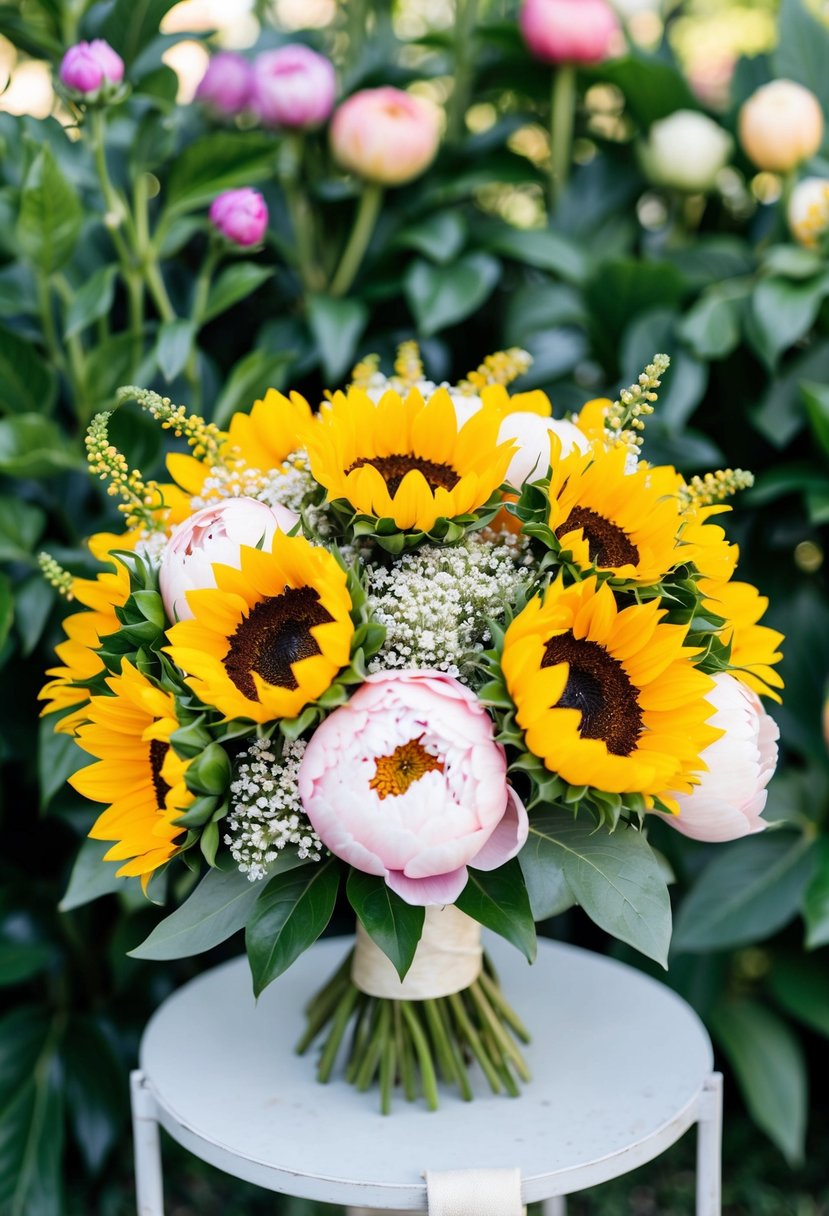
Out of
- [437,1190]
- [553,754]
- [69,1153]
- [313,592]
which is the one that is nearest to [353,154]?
[313,592]

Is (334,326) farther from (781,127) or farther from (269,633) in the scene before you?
(269,633)

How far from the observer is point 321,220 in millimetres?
1501

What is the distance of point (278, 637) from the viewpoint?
75cm

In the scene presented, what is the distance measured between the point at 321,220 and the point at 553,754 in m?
1.03

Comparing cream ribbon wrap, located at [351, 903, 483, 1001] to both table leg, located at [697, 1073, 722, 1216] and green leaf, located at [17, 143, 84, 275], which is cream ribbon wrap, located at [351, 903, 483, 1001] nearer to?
table leg, located at [697, 1073, 722, 1216]

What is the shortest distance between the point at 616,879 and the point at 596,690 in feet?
0.40

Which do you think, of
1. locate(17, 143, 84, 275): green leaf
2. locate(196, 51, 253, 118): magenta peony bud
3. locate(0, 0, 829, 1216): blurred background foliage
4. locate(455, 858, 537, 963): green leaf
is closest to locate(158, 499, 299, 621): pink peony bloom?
locate(455, 858, 537, 963): green leaf

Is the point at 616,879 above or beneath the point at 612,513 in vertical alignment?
beneath

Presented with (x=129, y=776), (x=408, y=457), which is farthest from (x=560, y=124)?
(x=129, y=776)

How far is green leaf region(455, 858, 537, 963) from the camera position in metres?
0.74

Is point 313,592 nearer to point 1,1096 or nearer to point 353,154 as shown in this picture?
point 353,154

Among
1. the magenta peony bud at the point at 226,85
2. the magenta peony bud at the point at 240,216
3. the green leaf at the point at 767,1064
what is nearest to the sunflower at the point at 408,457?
the magenta peony bud at the point at 240,216

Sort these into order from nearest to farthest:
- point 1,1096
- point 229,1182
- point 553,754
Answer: point 553,754
point 1,1096
point 229,1182

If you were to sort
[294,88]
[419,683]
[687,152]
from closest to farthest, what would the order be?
1. [419,683]
2. [294,88]
3. [687,152]
